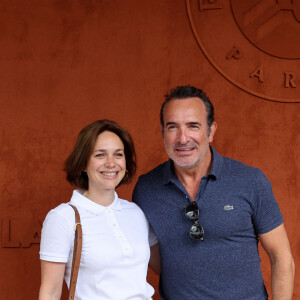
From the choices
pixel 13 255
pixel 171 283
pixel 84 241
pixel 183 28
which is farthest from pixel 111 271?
pixel 183 28

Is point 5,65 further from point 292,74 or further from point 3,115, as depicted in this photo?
point 292,74

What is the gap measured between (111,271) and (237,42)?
72.9 inches

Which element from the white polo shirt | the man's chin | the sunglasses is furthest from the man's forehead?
the white polo shirt

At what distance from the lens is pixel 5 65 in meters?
2.99

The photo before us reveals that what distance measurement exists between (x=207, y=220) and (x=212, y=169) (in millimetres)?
238

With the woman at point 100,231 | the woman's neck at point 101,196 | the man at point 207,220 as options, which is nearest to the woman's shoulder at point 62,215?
the woman at point 100,231

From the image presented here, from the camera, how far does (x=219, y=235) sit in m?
1.96

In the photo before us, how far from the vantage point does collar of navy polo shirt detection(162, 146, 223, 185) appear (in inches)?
80.4

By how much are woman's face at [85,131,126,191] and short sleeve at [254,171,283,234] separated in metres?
0.60

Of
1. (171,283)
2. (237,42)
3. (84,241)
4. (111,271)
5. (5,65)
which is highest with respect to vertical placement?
(237,42)

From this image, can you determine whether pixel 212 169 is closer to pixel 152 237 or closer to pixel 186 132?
pixel 186 132

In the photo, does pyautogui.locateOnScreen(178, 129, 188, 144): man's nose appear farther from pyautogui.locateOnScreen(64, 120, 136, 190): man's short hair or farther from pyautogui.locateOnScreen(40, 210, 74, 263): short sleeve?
pyautogui.locateOnScreen(40, 210, 74, 263): short sleeve

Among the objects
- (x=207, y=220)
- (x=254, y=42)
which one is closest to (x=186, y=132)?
(x=207, y=220)

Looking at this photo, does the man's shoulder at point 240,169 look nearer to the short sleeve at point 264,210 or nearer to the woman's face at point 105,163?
the short sleeve at point 264,210
